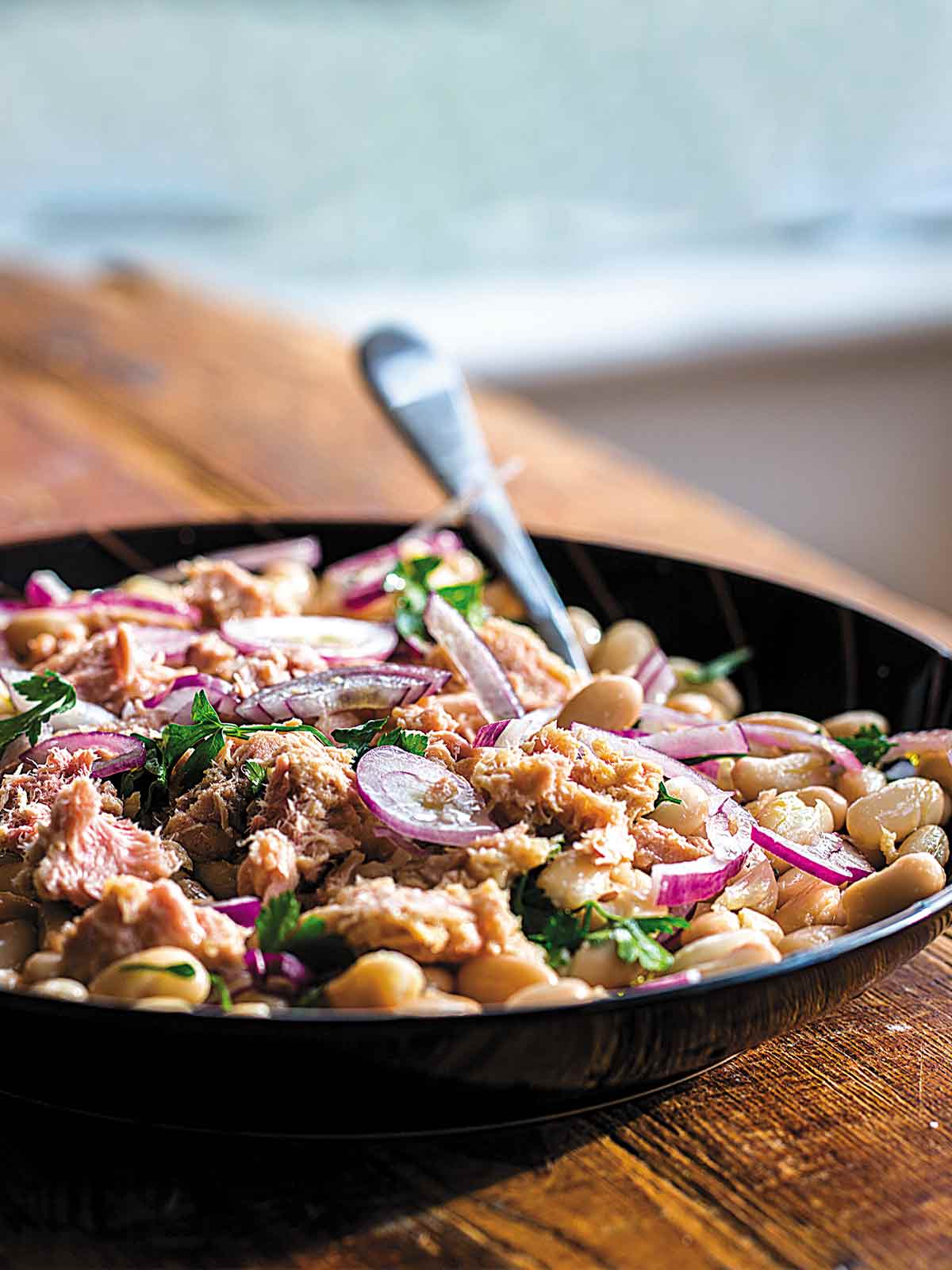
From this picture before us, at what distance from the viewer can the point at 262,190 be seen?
432 centimetres

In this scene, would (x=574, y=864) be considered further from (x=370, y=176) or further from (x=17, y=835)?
(x=370, y=176)

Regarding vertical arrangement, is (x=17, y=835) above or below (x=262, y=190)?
below

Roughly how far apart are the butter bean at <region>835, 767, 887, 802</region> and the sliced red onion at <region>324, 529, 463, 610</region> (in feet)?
1.52

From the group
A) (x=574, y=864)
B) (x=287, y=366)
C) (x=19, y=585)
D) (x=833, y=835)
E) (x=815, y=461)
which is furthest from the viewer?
(x=815, y=461)

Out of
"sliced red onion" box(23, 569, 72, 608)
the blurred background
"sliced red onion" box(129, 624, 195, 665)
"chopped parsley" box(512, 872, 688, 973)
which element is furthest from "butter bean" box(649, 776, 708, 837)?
the blurred background

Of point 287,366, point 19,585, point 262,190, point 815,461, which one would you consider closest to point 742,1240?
point 19,585

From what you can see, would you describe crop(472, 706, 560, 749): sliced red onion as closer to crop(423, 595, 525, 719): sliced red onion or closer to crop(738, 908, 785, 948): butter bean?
crop(423, 595, 525, 719): sliced red onion

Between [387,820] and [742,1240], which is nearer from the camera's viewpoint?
[742,1240]

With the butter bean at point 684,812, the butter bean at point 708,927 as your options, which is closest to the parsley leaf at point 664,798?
the butter bean at point 684,812

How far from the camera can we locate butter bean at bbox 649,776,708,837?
100 centimetres

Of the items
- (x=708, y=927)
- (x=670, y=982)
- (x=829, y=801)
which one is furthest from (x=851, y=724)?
(x=670, y=982)

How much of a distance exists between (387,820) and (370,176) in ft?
12.5

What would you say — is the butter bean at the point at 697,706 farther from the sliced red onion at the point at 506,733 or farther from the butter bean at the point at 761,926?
the butter bean at the point at 761,926

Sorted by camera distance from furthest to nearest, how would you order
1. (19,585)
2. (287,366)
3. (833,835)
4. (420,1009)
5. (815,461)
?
(815,461), (287,366), (19,585), (833,835), (420,1009)
